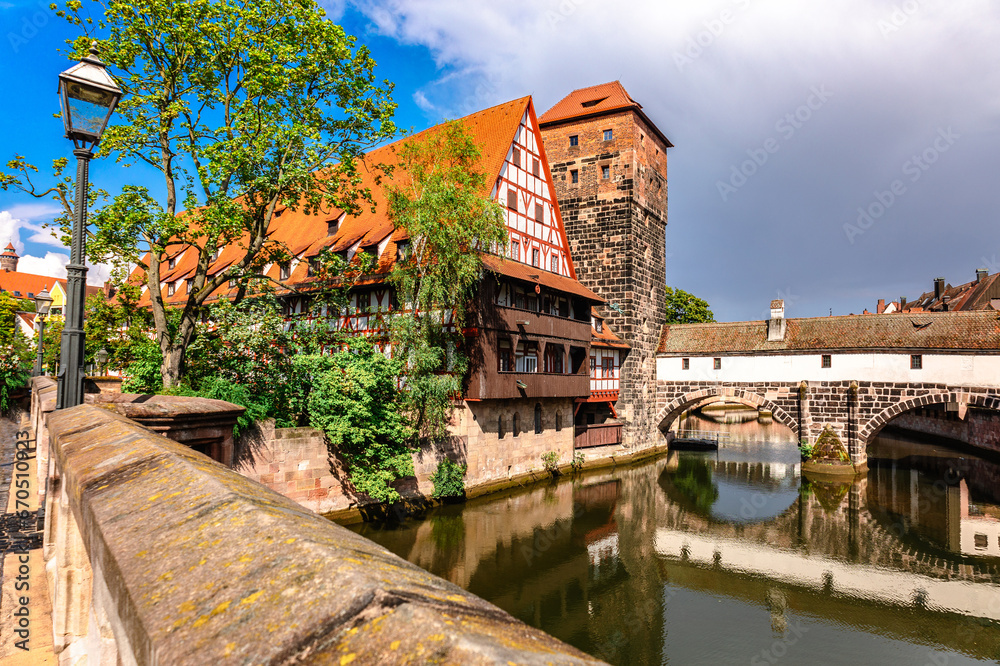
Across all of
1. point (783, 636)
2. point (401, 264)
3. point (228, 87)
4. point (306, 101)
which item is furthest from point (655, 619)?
point (228, 87)

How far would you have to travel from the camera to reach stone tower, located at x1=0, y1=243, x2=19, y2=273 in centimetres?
7269

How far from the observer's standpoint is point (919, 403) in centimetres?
2658

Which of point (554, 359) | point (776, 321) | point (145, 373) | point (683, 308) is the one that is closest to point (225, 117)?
point (145, 373)

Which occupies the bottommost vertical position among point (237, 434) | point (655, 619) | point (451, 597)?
point (655, 619)

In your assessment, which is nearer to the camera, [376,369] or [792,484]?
[376,369]

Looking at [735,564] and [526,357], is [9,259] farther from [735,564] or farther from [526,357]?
[735,564]

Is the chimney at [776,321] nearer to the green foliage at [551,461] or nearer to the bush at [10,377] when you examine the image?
the green foliage at [551,461]

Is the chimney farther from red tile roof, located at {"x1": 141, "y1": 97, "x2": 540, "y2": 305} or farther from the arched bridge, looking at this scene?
red tile roof, located at {"x1": 141, "y1": 97, "x2": 540, "y2": 305}

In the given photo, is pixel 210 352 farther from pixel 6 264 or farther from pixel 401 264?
pixel 6 264

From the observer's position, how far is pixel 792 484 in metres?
25.5

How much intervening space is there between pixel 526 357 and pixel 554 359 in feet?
7.35

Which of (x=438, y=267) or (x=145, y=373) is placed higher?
(x=438, y=267)

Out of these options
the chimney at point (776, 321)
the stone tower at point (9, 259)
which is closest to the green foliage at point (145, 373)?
the chimney at point (776, 321)

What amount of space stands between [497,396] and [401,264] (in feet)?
17.8
